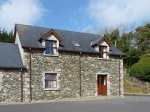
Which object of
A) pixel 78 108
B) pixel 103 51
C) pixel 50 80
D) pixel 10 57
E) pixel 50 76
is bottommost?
pixel 78 108

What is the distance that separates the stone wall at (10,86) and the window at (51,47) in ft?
12.8

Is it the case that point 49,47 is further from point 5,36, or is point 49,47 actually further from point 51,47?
point 5,36

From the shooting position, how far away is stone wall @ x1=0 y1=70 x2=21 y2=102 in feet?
105

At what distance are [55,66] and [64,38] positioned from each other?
4252 mm

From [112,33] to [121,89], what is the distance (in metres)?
34.3

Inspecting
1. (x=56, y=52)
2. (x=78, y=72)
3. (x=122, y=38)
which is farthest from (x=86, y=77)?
(x=122, y=38)

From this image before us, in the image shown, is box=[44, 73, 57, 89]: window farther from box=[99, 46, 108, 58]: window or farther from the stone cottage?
box=[99, 46, 108, 58]: window

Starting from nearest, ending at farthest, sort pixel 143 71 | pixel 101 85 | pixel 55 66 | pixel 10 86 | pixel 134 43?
pixel 10 86
pixel 55 66
pixel 101 85
pixel 143 71
pixel 134 43

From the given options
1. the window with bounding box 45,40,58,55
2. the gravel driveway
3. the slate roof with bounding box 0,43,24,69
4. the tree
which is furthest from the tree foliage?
the gravel driveway

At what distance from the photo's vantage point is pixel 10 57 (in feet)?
113

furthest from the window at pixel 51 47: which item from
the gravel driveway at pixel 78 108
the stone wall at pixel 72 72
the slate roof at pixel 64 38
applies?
the gravel driveway at pixel 78 108

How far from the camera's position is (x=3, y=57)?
111 ft

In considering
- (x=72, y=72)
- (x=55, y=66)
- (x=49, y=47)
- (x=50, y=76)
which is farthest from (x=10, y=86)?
(x=72, y=72)

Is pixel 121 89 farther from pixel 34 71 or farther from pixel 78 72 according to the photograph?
pixel 34 71
